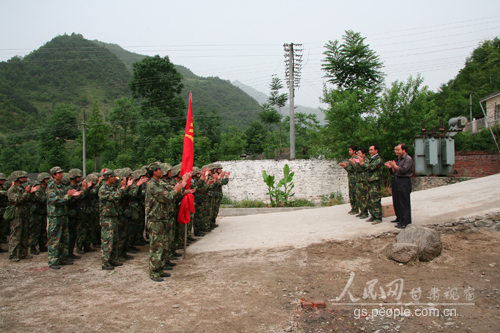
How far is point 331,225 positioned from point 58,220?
18.9ft

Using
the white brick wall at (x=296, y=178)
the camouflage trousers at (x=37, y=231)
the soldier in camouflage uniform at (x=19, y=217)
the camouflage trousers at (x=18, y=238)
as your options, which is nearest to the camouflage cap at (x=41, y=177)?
the soldier in camouflage uniform at (x=19, y=217)

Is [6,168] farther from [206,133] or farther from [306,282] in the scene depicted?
[306,282]

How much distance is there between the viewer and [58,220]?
6496 millimetres

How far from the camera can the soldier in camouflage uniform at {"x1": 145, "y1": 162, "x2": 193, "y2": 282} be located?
5555 millimetres

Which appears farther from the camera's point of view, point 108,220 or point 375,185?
point 375,185

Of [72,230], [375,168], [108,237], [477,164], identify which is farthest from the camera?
[477,164]

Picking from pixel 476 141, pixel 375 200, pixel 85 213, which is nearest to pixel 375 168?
pixel 375 200

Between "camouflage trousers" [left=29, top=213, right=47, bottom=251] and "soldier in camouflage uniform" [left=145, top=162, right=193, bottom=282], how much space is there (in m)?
3.68

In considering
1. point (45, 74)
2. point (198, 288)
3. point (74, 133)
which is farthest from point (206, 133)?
point (45, 74)

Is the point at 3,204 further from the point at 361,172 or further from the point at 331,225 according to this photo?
the point at 361,172

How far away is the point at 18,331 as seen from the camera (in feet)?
12.6

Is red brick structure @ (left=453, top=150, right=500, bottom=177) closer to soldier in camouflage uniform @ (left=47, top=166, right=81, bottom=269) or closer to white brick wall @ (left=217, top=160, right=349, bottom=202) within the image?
white brick wall @ (left=217, top=160, right=349, bottom=202)

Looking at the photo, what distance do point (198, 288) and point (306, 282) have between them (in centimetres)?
168

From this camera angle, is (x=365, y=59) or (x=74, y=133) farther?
(x=74, y=133)
